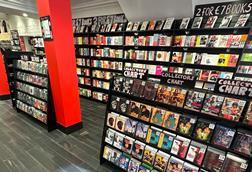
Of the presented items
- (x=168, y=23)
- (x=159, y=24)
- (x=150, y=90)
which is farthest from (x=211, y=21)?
(x=150, y=90)

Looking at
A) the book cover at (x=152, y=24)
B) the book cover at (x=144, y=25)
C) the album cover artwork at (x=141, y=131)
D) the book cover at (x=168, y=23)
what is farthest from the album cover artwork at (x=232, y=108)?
the book cover at (x=144, y=25)

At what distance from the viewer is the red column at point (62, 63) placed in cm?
252

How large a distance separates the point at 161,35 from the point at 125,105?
2028 millimetres

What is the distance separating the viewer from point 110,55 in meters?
4.12

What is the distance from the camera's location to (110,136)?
2041mm

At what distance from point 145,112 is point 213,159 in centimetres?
75

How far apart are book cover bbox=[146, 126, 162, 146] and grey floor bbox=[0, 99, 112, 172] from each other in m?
0.86

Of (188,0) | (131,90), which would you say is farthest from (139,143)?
(188,0)

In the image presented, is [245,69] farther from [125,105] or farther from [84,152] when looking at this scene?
[84,152]

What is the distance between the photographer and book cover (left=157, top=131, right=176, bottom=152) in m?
1.56

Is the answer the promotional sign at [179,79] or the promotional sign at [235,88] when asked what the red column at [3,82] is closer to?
the promotional sign at [179,79]

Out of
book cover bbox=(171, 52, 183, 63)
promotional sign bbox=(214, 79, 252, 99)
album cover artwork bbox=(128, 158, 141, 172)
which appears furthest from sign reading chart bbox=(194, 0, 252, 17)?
album cover artwork bbox=(128, 158, 141, 172)

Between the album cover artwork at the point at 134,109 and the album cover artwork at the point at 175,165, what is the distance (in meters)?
0.59

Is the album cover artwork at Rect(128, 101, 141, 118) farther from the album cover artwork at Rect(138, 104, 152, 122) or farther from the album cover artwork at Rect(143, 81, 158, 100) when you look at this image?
the album cover artwork at Rect(143, 81, 158, 100)
